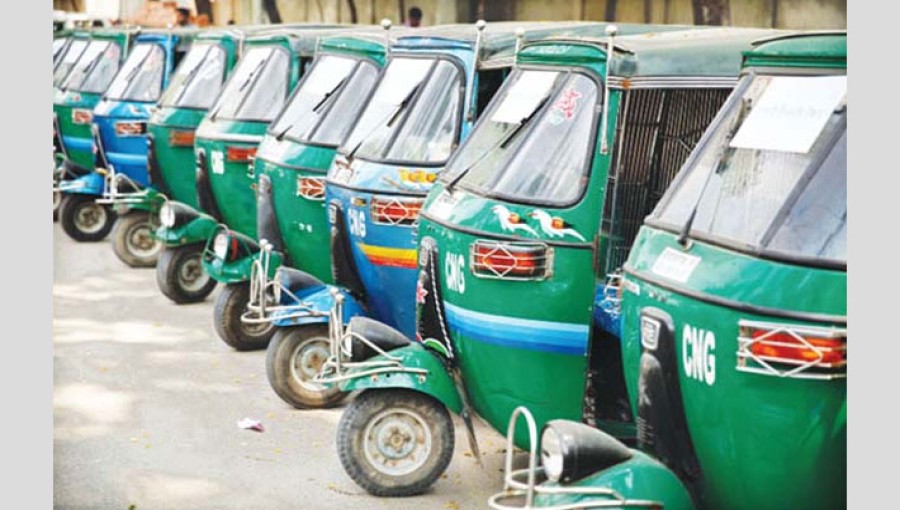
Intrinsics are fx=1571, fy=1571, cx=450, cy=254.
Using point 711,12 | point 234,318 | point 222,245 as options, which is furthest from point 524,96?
point 711,12

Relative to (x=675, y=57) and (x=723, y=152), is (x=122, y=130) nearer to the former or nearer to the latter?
(x=675, y=57)

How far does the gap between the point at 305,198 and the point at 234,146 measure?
223cm

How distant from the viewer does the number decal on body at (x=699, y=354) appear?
5.02 m

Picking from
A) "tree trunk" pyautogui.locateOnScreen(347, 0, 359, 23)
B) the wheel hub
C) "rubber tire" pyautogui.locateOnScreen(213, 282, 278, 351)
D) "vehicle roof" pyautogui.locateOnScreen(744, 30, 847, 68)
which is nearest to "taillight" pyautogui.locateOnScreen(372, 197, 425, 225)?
the wheel hub

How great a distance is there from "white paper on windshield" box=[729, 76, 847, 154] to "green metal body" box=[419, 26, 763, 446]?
4.57ft

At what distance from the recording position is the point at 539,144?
7.09m

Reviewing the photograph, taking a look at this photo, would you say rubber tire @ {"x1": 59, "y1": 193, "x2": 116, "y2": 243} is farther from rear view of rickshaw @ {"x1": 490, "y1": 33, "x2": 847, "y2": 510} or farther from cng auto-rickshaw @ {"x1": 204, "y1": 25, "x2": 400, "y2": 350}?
rear view of rickshaw @ {"x1": 490, "y1": 33, "x2": 847, "y2": 510}

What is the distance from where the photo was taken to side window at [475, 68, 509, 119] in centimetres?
889

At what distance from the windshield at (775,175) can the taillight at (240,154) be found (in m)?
A: 6.80

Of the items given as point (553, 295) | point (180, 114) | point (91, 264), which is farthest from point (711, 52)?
point (91, 264)

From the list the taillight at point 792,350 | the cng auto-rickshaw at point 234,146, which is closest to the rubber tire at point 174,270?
the cng auto-rickshaw at point 234,146

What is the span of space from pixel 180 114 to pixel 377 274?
5.56m

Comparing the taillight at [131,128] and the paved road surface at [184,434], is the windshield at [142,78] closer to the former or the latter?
the taillight at [131,128]

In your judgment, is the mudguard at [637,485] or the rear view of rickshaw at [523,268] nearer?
the mudguard at [637,485]
